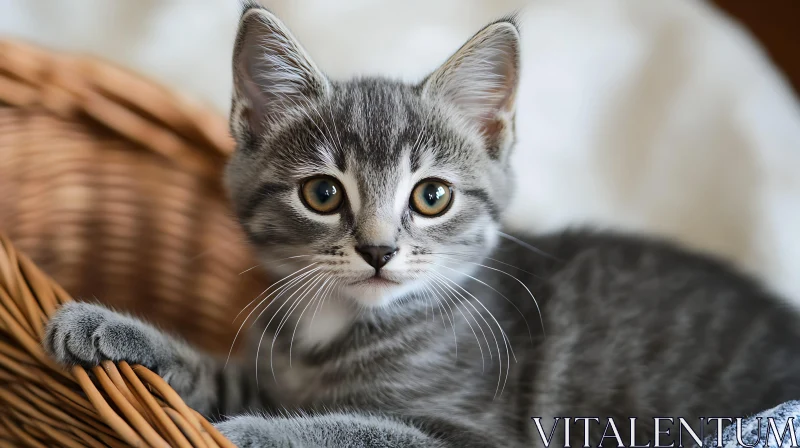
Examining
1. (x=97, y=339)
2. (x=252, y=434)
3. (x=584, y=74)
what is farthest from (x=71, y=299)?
(x=584, y=74)

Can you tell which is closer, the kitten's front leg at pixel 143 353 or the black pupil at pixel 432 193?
the kitten's front leg at pixel 143 353

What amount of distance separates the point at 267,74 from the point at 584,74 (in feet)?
3.38

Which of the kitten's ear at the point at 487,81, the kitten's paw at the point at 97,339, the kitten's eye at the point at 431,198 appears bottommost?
the kitten's paw at the point at 97,339

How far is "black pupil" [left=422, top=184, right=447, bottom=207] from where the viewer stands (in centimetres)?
98

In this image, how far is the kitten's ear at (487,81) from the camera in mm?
1013

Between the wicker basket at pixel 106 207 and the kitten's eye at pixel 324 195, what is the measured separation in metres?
0.20

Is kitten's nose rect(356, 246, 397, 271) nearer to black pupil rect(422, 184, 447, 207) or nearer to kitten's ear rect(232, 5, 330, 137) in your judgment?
black pupil rect(422, 184, 447, 207)

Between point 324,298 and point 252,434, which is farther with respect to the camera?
point 324,298

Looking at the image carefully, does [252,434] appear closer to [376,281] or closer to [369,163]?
[376,281]

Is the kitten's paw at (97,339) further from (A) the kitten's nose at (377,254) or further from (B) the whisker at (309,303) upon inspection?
Result: (A) the kitten's nose at (377,254)

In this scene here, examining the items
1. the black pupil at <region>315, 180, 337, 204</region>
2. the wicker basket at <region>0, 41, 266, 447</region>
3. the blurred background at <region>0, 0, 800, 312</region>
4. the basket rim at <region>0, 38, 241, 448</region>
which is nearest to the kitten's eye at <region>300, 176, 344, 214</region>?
the black pupil at <region>315, 180, 337, 204</region>

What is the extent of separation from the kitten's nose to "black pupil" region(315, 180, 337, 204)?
10 cm

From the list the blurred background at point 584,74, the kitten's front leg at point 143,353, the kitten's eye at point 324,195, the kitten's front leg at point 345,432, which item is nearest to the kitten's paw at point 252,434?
the kitten's front leg at point 345,432

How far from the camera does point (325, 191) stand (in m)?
0.96
